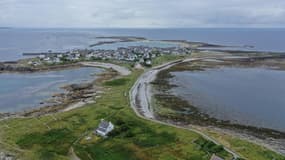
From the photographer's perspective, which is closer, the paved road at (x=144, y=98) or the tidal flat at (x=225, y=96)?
the paved road at (x=144, y=98)

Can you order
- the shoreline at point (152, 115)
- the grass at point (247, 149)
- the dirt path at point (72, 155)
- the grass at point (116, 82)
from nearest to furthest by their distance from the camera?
1. the dirt path at point (72, 155)
2. the grass at point (247, 149)
3. the shoreline at point (152, 115)
4. the grass at point (116, 82)

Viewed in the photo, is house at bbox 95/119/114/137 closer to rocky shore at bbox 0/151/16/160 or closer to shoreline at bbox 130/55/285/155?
shoreline at bbox 130/55/285/155

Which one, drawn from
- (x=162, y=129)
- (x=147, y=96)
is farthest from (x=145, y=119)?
(x=147, y=96)

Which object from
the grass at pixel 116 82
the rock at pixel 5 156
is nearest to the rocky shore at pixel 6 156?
the rock at pixel 5 156

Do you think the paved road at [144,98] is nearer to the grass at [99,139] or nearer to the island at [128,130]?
the island at [128,130]

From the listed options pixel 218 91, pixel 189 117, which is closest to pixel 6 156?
pixel 189 117

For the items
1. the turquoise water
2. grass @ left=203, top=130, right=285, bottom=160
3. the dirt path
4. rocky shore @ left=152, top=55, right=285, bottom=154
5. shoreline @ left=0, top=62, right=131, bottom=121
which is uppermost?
grass @ left=203, top=130, right=285, bottom=160

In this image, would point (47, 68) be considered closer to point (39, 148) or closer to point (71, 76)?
point (71, 76)

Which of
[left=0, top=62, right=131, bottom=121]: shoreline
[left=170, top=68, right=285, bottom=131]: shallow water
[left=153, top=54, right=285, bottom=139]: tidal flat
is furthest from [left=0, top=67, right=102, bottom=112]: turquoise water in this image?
[left=170, top=68, right=285, bottom=131]: shallow water
